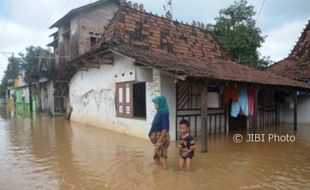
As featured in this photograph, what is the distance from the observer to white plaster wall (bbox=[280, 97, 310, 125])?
17.4 meters

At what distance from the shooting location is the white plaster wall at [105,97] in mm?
11617

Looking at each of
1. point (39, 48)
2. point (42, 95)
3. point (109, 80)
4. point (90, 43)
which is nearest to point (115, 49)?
point (109, 80)

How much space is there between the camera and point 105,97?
14.5 meters

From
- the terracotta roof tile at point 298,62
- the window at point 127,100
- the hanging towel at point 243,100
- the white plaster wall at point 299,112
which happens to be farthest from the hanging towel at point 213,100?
the terracotta roof tile at point 298,62

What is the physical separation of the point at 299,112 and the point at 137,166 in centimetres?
1349

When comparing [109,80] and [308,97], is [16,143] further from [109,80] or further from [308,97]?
[308,97]

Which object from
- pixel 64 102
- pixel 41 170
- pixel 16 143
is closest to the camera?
pixel 41 170

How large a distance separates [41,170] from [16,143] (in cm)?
466

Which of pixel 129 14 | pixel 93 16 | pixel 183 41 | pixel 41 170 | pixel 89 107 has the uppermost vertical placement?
pixel 93 16

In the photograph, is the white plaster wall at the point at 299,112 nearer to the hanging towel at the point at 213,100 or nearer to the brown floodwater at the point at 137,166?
the brown floodwater at the point at 137,166

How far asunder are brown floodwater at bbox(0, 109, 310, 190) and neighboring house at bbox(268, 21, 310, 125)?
20.2 ft

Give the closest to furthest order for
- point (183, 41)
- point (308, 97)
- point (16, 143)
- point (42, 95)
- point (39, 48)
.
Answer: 1. point (16, 143)
2. point (183, 41)
3. point (308, 97)
4. point (42, 95)
5. point (39, 48)

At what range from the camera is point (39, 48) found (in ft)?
124

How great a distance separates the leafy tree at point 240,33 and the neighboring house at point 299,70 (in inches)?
91.9
